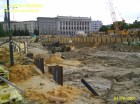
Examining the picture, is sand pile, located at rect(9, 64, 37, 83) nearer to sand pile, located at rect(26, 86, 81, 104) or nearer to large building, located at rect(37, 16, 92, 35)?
sand pile, located at rect(26, 86, 81, 104)

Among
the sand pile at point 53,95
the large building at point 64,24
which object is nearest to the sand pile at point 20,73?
the sand pile at point 53,95

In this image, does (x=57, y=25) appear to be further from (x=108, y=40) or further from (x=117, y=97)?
(x=117, y=97)

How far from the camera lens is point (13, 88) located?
31.9 feet

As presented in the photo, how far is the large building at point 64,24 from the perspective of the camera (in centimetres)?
15388

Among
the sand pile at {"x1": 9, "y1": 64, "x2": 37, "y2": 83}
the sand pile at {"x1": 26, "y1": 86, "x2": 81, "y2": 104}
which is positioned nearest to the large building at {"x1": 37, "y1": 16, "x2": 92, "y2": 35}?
the sand pile at {"x1": 9, "y1": 64, "x2": 37, "y2": 83}

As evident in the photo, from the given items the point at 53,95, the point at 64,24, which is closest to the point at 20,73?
the point at 53,95

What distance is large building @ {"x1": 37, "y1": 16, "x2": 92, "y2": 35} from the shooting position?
15388 centimetres

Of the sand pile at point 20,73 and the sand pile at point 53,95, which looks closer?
A: the sand pile at point 53,95

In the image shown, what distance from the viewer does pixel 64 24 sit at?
155m

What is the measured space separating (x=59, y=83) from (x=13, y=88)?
176 inches

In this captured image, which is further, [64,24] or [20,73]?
[64,24]

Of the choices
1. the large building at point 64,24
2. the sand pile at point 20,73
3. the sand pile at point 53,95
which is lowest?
the sand pile at point 53,95

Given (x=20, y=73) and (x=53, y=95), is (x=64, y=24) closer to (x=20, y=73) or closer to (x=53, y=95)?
(x=20, y=73)

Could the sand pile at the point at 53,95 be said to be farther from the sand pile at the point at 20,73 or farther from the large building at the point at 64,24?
the large building at the point at 64,24
